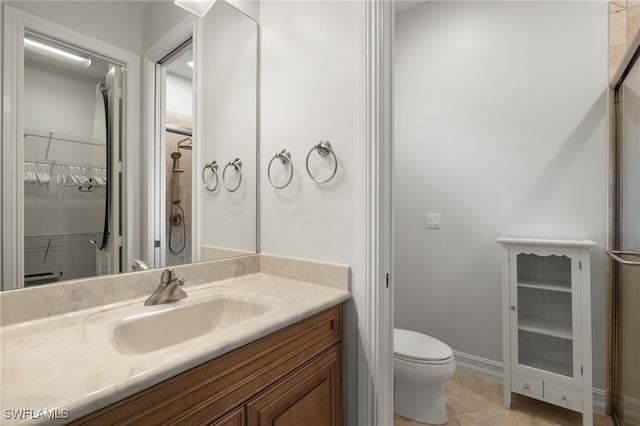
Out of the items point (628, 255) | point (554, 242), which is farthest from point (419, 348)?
point (628, 255)

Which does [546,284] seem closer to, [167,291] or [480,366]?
[480,366]

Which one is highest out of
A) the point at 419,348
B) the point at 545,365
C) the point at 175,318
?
the point at 175,318

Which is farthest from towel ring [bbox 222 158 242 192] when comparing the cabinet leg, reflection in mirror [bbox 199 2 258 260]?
the cabinet leg

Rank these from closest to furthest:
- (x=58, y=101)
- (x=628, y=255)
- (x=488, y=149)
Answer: (x=58, y=101) < (x=628, y=255) < (x=488, y=149)

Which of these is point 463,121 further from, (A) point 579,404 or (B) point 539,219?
(A) point 579,404

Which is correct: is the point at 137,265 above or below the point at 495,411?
above

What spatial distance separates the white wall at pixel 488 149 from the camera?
1801 millimetres

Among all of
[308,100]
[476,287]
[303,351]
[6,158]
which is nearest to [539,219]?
[476,287]

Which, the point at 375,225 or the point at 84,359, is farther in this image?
the point at 375,225

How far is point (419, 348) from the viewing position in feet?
5.63

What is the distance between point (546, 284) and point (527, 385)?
0.60 metres

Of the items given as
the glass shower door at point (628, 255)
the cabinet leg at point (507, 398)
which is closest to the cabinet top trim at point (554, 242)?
the glass shower door at point (628, 255)

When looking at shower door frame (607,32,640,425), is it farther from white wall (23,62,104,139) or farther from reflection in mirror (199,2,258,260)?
white wall (23,62,104,139)

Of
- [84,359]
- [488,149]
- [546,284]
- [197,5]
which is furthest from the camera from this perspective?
[488,149]
